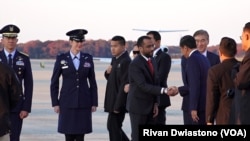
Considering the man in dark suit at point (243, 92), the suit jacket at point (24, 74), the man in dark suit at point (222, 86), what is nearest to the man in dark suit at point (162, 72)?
the suit jacket at point (24, 74)

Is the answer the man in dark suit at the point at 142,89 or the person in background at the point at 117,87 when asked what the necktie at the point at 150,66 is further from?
the person in background at the point at 117,87

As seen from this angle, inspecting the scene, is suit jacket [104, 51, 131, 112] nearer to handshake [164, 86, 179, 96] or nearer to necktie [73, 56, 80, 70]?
necktie [73, 56, 80, 70]

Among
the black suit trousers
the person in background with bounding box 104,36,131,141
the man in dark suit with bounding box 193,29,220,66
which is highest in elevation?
the man in dark suit with bounding box 193,29,220,66

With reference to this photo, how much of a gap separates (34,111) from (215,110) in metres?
11.3

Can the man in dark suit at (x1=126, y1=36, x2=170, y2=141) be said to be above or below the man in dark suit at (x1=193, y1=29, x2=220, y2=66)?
below

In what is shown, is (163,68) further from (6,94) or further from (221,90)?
(6,94)

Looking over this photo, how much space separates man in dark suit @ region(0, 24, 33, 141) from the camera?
1014 centimetres

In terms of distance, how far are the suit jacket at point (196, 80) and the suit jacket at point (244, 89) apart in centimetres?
218

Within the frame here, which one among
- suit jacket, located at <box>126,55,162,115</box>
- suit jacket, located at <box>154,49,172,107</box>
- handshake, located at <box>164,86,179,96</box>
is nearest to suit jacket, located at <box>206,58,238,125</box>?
suit jacket, located at <box>126,55,162,115</box>

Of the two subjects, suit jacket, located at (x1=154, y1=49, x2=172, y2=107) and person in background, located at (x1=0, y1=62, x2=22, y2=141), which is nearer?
person in background, located at (x1=0, y1=62, x2=22, y2=141)

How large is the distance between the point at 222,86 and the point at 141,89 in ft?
5.86

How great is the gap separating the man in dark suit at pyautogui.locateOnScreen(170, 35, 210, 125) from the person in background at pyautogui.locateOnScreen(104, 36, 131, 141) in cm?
127

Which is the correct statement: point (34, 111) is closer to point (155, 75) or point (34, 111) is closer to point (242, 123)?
point (155, 75)

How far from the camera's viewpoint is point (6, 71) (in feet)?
26.5
